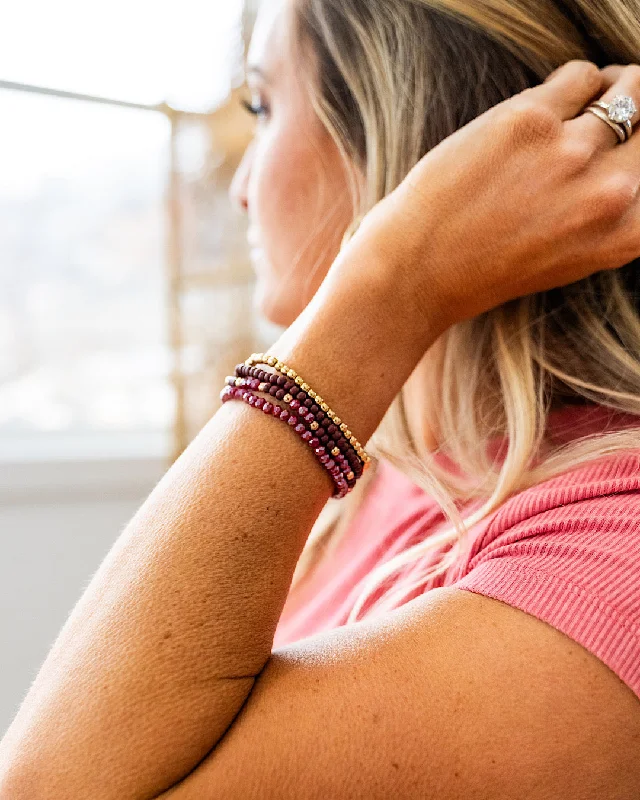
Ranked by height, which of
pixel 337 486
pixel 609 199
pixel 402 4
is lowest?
pixel 337 486

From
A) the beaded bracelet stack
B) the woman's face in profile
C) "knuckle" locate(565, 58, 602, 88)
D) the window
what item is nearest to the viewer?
the beaded bracelet stack

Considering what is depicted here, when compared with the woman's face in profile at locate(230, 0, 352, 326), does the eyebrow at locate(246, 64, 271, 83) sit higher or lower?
higher

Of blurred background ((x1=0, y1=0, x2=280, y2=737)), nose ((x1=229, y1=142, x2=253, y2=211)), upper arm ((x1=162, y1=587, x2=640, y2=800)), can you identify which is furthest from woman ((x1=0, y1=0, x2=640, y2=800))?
blurred background ((x1=0, y1=0, x2=280, y2=737))

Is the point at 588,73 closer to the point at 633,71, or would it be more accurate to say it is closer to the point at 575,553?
the point at 633,71

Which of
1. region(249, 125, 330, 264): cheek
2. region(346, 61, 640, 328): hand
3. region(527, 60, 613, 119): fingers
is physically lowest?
region(249, 125, 330, 264): cheek

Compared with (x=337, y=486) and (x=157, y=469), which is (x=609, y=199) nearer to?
(x=337, y=486)

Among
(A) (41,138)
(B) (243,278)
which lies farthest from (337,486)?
(A) (41,138)

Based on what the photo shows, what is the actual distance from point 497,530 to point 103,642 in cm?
32

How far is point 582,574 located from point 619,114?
1.38 ft

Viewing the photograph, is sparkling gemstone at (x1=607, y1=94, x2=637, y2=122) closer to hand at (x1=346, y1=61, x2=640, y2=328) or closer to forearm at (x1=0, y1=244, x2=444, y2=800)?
→ hand at (x1=346, y1=61, x2=640, y2=328)

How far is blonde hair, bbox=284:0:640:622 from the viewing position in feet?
2.71

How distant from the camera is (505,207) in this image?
2.36 feet

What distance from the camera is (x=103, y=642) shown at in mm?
602

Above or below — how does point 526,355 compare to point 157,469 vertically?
above
